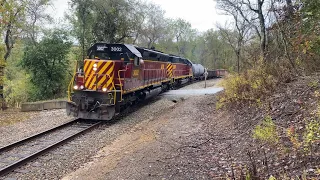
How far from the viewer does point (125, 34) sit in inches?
1164

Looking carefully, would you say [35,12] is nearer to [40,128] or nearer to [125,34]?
[125,34]

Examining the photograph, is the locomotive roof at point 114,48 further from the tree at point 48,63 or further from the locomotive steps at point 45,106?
the tree at point 48,63

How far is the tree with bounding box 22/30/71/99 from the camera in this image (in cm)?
2366

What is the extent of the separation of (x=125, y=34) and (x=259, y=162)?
26.4 metres

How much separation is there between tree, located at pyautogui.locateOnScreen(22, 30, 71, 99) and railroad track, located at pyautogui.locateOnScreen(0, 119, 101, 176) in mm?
15176

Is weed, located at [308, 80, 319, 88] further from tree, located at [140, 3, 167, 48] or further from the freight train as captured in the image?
tree, located at [140, 3, 167, 48]

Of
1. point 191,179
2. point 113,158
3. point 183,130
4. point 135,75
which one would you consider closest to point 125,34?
point 135,75

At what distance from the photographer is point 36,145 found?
26.5 ft

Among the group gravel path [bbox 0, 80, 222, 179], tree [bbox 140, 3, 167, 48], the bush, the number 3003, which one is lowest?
gravel path [bbox 0, 80, 222, 179]

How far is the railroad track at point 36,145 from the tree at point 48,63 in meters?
15.2

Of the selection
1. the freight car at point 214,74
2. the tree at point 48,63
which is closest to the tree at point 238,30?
the freight car at point 214,74

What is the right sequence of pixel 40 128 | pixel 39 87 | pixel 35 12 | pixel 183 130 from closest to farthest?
pixel 183 130 → pixel 40 128 → pixel 39 87 → pixel 35 12

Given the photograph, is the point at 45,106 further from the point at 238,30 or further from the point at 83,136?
the point at 238,30

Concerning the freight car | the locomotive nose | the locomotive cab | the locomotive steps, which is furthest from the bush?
the freight car
